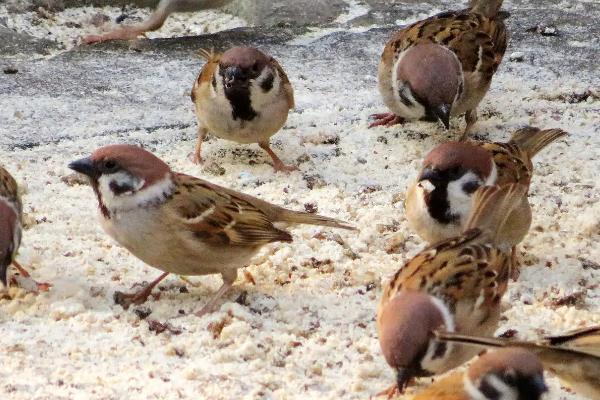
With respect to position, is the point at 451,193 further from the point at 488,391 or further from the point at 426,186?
the point at 488,391

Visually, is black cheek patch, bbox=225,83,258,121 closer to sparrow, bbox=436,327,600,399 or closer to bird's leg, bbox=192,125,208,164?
bird's leg, bbox=192,125,208,164

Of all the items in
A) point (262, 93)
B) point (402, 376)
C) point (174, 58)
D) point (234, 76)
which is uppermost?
point (402, 376)

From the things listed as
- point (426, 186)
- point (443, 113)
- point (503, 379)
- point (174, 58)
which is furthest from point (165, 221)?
point (174, 58)

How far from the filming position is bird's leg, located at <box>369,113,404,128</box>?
19.4 feet

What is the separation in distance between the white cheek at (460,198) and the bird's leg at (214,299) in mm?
938

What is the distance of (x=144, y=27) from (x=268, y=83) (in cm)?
186

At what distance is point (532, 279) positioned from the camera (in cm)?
438

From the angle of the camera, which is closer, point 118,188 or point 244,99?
point 118,188

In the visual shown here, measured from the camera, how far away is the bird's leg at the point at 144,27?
6.90 meters

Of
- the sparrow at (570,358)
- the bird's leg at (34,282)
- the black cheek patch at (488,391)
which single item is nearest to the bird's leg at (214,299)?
the bird's leg at (34,282)

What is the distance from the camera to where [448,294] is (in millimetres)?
3520

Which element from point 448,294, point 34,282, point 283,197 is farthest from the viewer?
point 283,197

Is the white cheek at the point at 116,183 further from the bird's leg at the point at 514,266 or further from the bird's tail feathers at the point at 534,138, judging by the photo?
the bird's tail feathers at the point at 534,138

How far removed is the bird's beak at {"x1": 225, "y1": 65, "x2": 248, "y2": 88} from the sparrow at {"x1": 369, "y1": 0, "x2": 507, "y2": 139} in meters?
0.89
